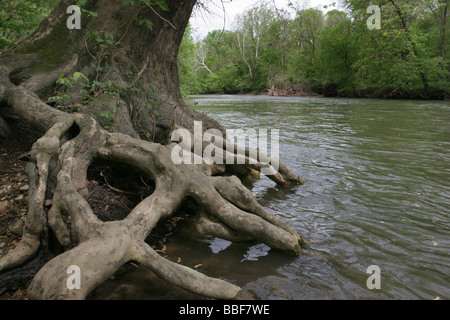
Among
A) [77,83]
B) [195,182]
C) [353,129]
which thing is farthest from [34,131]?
[353,129]

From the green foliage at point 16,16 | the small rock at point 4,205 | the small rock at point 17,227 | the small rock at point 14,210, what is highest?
the green foliage at point 16,16

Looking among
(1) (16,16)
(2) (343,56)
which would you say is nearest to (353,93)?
(2) (343,56)

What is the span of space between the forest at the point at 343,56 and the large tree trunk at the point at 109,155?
2.74 meters

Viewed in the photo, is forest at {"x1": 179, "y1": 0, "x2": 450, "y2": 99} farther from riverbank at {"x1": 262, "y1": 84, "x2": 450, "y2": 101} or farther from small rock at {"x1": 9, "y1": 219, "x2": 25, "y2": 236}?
small rock at {"x1": 9, "y1": 219, "x2": 25, "y2": 236}

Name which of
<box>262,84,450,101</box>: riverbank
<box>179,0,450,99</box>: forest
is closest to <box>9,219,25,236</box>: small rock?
<box>179,0,450,99</box>: forest

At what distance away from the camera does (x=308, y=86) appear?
47.2m

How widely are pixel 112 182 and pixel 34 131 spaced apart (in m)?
1.54

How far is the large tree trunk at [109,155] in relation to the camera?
2.88 m

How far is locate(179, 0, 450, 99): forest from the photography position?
22.6 metres

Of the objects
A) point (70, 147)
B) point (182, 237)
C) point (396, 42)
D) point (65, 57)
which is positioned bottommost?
point (182, 237)

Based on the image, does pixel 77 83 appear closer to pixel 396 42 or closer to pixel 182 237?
pixel 182 237

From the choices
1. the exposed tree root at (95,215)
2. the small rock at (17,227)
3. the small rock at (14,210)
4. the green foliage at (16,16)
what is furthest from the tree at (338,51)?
the small rock at (17,227)

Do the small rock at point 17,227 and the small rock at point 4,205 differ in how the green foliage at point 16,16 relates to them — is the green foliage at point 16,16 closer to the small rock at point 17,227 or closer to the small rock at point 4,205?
the small rock at point 4,205

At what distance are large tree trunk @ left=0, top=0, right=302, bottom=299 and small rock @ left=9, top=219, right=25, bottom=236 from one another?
358 mm
